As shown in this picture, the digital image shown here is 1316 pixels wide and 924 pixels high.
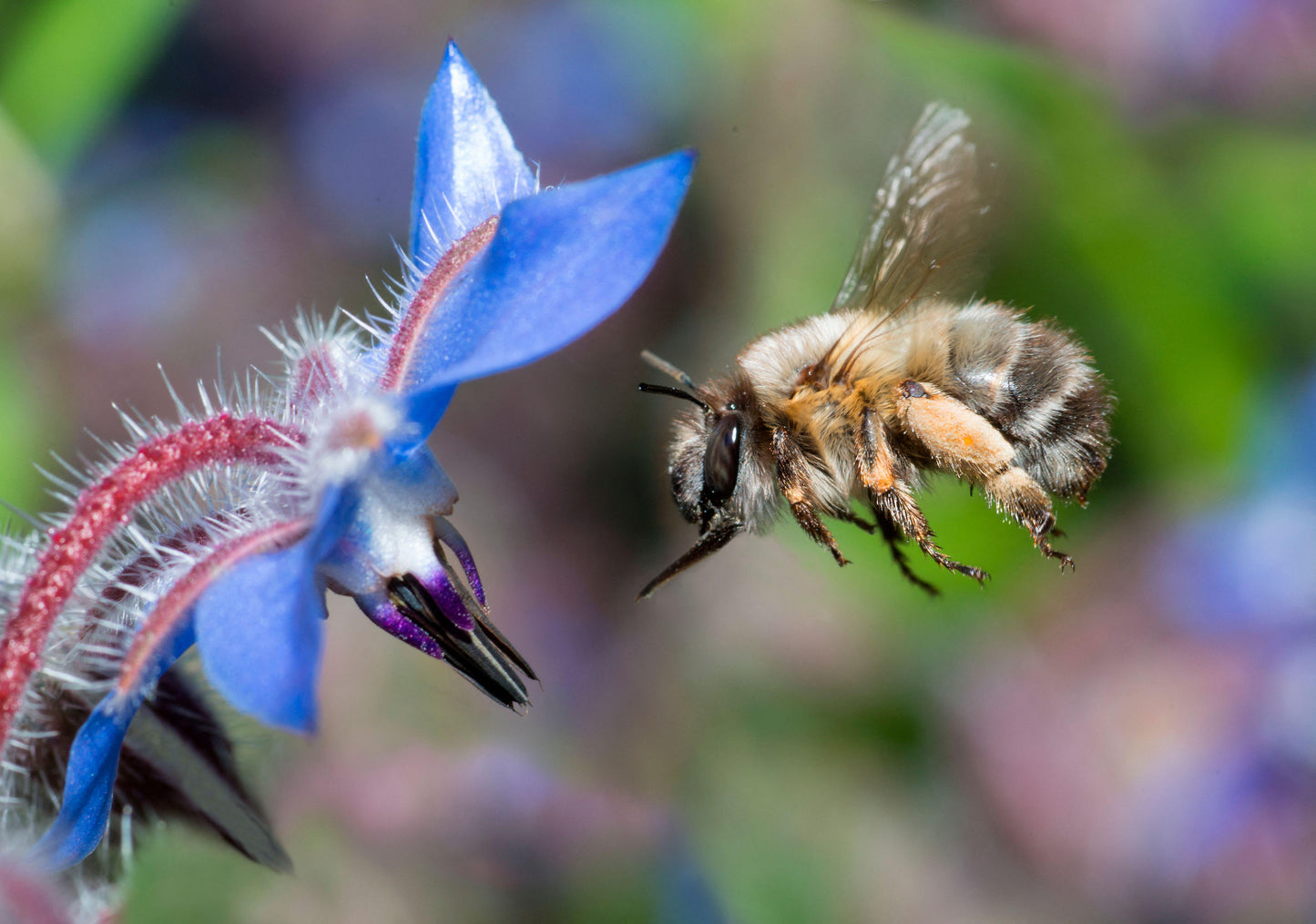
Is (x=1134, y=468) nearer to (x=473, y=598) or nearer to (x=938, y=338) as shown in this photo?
(x=938, y=338)

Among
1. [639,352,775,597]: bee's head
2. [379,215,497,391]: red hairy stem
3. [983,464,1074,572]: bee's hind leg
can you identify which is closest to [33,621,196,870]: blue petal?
[379,215,497,391]: red hairy stem

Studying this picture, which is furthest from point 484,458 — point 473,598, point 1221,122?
point 473,598

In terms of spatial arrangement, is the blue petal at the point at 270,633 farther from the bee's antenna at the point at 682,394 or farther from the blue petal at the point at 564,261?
the bee's antenna at the point at 682,394

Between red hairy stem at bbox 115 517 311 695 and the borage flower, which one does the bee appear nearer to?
the borage flower

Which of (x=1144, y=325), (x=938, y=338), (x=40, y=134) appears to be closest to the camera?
(x=938, y=338)

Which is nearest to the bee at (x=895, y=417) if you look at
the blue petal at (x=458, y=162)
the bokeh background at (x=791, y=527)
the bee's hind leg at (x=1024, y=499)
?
the bee's hind leg at (x=1024, y=499)

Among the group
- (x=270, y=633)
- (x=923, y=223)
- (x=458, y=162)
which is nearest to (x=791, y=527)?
(x=923, y=223)

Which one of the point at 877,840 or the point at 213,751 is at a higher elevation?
the point at 213,751
